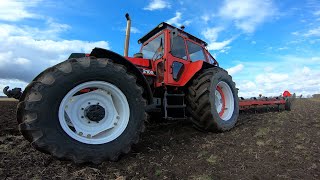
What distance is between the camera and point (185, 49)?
6465 millimetres

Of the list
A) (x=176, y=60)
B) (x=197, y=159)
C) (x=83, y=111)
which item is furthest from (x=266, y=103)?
(x=83, y=111)

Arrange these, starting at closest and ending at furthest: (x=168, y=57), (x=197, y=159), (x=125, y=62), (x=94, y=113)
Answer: (x=94, y=113), (x=197, y=159), (x=125, y=62), (x=168, y=57)

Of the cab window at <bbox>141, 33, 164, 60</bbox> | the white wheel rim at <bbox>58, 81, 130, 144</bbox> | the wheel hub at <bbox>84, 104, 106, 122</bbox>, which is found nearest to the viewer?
the white wheel rim at <bbox>58, 81, 130, 144</bbox>

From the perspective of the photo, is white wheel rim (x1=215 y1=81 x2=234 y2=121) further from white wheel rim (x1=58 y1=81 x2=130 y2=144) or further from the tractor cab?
white wheel rim (x1=58 y1=81 x2=130 y2=144)

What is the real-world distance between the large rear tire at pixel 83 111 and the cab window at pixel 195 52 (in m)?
2.96

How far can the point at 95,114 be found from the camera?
12.4 feet

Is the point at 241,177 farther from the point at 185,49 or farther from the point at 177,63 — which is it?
the point at 185,49

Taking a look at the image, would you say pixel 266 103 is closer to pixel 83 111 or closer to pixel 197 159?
pixel 197 159

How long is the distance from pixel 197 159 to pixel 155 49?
9.88ft

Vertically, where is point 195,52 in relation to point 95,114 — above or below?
above

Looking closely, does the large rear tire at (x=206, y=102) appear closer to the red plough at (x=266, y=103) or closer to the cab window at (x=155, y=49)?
the cab window at (x=155, y=49)

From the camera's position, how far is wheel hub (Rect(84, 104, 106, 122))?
3.77 metres

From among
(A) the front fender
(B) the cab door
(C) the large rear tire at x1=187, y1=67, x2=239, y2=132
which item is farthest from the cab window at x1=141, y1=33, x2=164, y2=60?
(C) the large rear tire at x1=187, y1=67, x2=239, y2=132

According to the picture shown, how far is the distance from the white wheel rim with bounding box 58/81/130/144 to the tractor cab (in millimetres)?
1625
